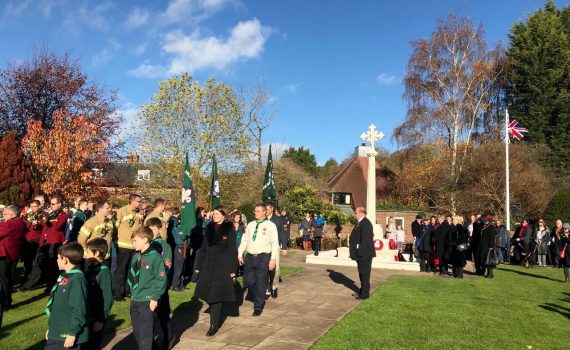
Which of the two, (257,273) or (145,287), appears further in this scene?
(257,273)

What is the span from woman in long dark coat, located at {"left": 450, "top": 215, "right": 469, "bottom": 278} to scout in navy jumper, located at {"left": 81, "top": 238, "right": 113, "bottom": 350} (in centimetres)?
1131

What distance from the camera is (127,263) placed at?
29.1 feet

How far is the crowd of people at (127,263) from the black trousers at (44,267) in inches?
0.9

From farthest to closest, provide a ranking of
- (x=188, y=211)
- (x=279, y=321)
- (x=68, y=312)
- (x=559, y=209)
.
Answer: (x=559, y=209) → (x=188, y=211) → (x=279, y=321) → (x=68, y=312)

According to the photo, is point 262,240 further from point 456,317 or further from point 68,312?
point 68,312

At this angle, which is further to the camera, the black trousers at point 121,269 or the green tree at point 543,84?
the green tree at point 543,84

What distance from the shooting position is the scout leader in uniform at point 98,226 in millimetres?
7579

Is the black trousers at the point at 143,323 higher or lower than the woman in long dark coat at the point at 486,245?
lower

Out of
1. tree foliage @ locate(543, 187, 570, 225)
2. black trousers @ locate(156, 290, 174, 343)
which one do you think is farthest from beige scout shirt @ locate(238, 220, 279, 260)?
tree foliage @ locate(543, 187, 570, 225)

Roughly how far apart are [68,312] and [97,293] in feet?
1.57

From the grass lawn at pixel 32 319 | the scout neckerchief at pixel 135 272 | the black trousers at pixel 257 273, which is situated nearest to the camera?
the scout neckerchief at pixel 135 272

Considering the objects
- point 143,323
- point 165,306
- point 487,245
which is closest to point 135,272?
point 143,323

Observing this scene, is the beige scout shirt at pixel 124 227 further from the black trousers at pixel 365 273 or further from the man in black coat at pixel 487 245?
the man in black coat at pixel 487 245

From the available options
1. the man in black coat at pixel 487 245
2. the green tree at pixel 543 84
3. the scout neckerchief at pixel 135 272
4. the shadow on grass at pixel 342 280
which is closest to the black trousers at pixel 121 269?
the scout neckerchief at pixel 135 272
